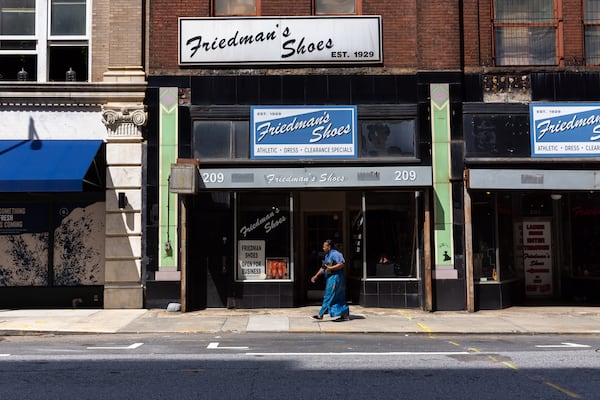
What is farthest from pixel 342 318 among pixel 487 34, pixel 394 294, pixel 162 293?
pixel 487 34

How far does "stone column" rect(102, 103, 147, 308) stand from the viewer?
14500mm

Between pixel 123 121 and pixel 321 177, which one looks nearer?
pixel 321 177

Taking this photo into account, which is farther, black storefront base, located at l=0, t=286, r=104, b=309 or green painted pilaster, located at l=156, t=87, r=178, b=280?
black storefront base, located at l=0, t=286, r=104, b=309

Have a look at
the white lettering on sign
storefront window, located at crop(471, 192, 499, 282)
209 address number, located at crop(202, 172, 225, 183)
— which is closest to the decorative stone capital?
209 address number, located at crop(202, 172, 225, 183)

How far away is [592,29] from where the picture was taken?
15.1 metres

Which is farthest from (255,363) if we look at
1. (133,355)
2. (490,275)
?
(490,275)

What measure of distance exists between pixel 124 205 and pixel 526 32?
10.4 meters

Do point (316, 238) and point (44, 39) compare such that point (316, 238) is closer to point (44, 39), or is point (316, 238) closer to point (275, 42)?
point (275, 42)

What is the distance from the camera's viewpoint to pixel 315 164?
14141 mm

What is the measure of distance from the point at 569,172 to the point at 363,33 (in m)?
5.65

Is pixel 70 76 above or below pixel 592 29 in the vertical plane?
below

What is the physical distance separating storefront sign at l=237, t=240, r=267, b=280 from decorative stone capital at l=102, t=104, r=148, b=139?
→ 3.61 meters

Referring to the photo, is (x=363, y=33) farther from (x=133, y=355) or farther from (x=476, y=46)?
(x=133, y=355)

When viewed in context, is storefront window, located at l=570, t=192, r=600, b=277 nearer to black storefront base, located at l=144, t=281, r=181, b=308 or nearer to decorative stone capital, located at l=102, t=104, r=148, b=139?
black storefront base, located at l=144, t=281, r=181, b=308
